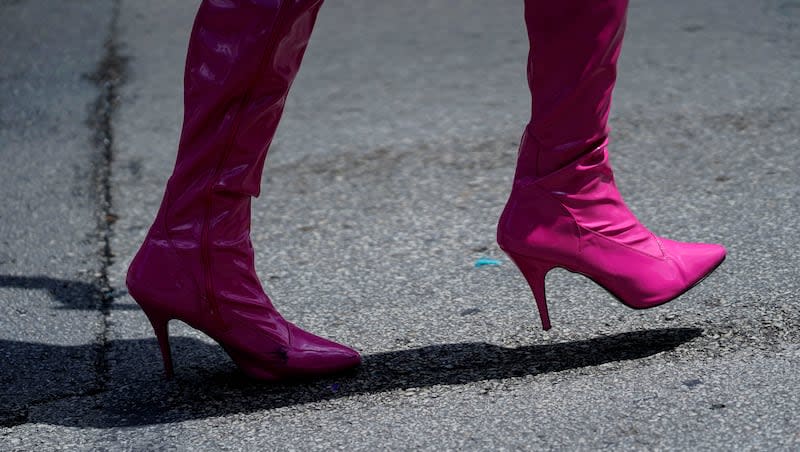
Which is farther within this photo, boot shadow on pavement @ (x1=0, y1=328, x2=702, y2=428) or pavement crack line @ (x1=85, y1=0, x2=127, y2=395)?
pavement crack line @ (x1=85, y1=0, x2=127, y2=395)

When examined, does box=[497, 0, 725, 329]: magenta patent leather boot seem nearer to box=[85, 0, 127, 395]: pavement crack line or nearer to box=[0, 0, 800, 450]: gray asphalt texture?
box=[0, 0, 800, 450]: gray asphalt texture

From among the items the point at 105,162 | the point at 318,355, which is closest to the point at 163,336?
the point at 318,355

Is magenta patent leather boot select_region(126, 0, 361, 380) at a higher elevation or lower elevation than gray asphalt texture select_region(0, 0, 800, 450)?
higher

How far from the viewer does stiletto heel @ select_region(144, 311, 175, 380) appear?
201 centimetres

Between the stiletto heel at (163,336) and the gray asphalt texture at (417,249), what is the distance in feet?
0.12

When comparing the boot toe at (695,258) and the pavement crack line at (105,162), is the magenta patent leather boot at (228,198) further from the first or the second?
the boot toe at (695,258)

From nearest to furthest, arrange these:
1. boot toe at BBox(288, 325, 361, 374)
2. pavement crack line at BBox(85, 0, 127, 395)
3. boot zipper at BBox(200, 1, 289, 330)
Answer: boot zipper at BBox(200, 1, 289, 330) < boot toe at BBox(288, 325, 361, 374) < pavement crack line at BBox(85, 0, 127, 395)

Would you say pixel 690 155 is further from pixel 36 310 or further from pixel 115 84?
pixel 115 84

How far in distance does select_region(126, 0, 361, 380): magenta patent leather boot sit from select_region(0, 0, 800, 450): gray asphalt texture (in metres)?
0.09

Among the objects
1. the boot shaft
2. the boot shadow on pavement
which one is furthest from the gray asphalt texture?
the boot shaft

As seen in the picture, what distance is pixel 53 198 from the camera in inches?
128

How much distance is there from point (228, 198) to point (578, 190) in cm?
65

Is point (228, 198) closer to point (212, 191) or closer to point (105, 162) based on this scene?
point (212, 191)

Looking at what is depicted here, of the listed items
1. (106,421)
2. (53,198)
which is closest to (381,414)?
(106,421)
